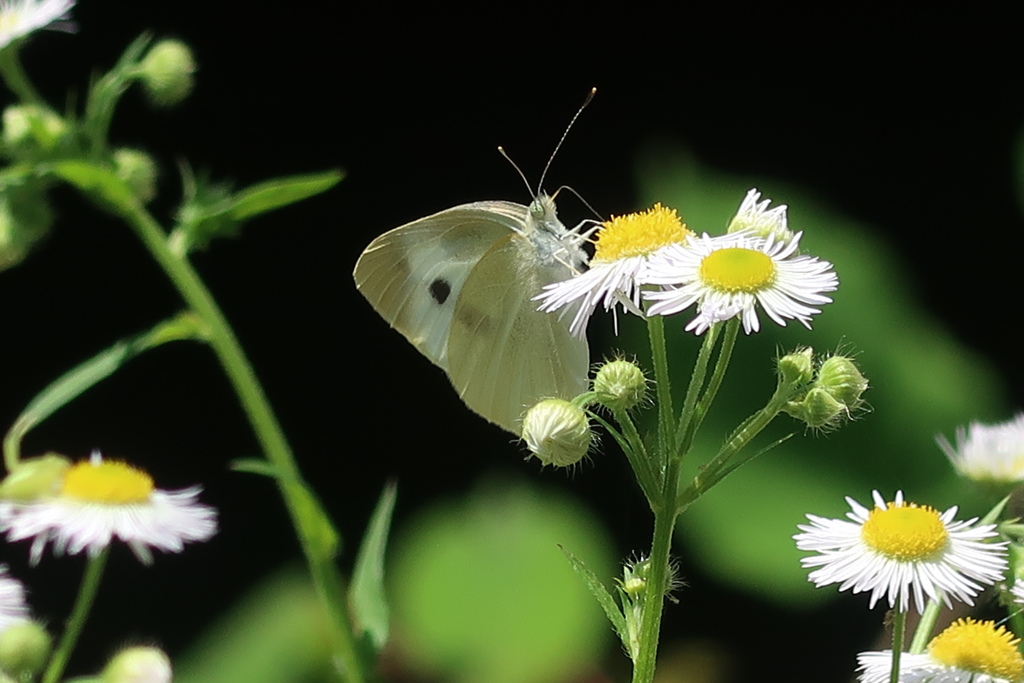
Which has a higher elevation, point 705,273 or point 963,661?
point 705,273

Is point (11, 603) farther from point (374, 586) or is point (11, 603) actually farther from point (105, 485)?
point (374, 586)

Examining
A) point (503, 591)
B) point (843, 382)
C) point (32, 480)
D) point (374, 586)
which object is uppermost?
point (843, 382)

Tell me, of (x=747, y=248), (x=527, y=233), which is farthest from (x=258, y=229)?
(x=747, y=248)

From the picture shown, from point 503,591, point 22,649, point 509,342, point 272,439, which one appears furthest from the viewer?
point 503,591

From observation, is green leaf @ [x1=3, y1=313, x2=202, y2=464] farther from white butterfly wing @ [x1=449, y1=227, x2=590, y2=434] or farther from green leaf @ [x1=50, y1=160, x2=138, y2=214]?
white butterfly wing @ [x1=449, y1=227, x2=590, y2=434]

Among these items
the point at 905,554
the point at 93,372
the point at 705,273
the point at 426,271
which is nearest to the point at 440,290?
the point at 426,271

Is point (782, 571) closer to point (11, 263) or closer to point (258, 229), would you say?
point (11, 263)
